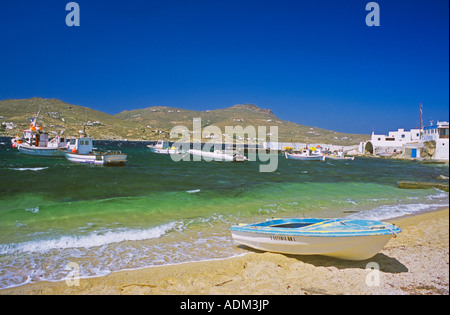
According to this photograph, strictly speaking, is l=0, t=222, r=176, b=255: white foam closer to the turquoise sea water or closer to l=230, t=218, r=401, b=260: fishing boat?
the turquoise sea water

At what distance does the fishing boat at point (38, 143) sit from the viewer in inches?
1898

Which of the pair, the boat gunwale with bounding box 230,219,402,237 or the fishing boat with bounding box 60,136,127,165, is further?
the fishing boat with bounding box 60,136,127,165

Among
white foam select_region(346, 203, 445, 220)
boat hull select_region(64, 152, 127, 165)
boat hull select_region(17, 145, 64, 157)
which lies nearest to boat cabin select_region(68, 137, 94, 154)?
boat hull select_region(64, 152, 127, 165)

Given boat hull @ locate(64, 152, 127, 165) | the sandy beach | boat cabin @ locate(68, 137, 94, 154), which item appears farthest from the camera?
boat cabin @ locate(68, 137, 94, 154)

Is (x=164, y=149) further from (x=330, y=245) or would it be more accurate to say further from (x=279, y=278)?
(x=279, y=278)

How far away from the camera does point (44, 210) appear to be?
13523 millimetres

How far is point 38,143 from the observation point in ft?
167

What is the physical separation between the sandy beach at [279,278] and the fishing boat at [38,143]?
1893 inches

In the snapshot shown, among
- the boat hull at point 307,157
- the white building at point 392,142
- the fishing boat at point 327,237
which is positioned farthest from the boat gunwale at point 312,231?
the white building at point 392,142

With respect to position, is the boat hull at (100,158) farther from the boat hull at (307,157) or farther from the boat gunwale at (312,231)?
the boat hull at (307,157)

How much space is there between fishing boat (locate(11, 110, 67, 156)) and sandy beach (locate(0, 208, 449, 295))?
48.1 metres

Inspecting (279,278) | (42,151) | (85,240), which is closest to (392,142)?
(42,151)

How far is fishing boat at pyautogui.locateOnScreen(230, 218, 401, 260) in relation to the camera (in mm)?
7504

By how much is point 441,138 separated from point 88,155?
71.1 m
